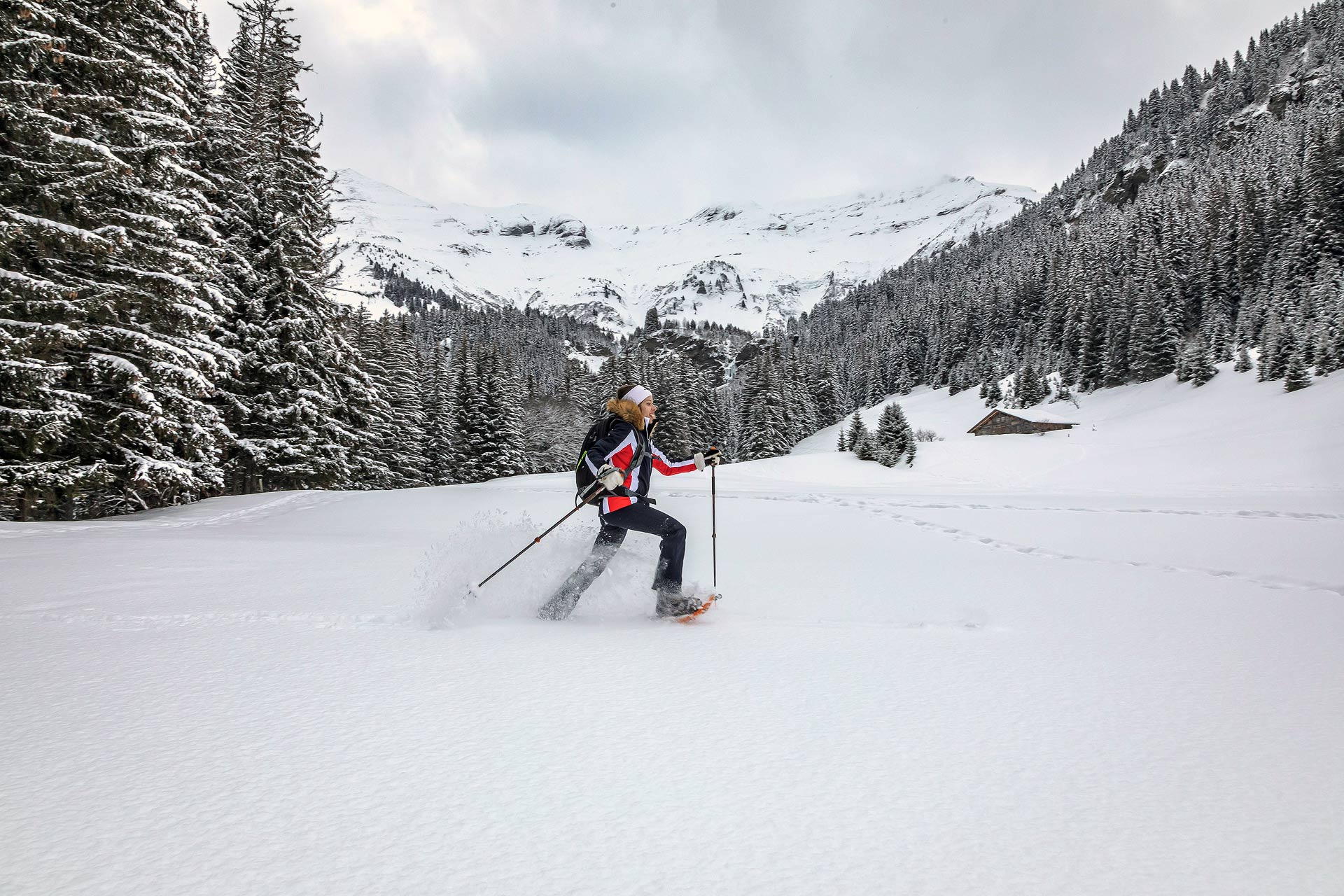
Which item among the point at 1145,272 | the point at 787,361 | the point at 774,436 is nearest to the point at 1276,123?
the point at 1145,272

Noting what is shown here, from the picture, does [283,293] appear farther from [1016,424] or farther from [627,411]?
[1016,424]

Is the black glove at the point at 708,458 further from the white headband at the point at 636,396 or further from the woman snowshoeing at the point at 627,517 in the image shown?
the white headband at the point at 636,396

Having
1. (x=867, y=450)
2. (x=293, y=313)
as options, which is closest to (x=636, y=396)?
(x=293, y=313)

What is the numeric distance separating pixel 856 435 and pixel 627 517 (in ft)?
138

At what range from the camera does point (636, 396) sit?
4.86 m

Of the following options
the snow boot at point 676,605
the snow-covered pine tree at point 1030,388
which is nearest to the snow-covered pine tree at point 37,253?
the snow boot at point 676,605

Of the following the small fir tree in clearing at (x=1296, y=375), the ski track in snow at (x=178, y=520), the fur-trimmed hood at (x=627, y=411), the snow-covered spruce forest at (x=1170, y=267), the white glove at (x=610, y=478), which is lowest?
the ski track in snow at (x=178, y=520)

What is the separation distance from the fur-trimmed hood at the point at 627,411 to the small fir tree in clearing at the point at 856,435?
38.5 metres

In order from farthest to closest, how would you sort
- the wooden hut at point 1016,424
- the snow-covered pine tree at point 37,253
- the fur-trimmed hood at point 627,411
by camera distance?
the wooden hut at point 1016,424
the snow-covered pine tree at point 37,253
the fur-trimmed hood at point 627,411

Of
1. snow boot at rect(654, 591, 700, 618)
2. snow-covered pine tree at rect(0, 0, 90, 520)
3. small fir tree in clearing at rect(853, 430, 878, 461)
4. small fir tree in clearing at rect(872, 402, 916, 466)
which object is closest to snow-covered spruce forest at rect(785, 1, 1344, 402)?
small fir tree in clearing at rect(872, 402, 916, 466)

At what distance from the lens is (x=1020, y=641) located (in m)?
3.91

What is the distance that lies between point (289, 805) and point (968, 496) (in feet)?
53.4

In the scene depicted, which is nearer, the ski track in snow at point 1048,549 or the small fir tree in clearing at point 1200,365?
the ski track in snow at point 1048,549

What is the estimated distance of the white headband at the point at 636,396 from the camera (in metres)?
4.82
